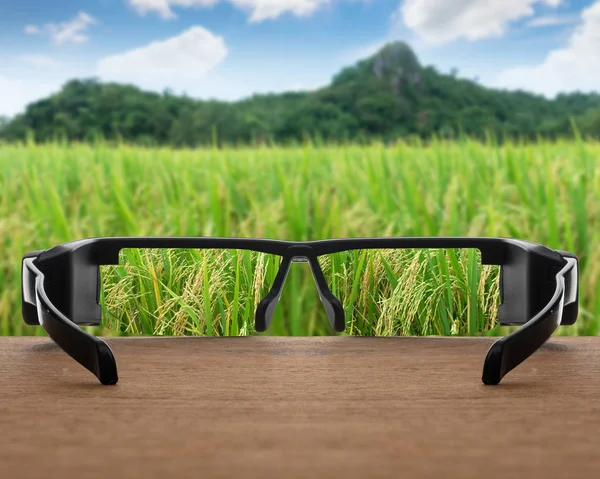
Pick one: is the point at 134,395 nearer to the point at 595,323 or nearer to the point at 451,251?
the point at 451,251

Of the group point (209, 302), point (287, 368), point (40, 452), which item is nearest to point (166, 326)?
point (209, 302)

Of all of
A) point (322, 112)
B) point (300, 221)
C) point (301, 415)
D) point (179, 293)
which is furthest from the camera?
point (322, 112)

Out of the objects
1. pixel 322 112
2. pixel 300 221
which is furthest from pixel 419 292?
pixel 322 112

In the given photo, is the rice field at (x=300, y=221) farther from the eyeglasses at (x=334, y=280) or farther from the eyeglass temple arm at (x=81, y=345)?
the eyeglass temple arm at (x=81, y=345)

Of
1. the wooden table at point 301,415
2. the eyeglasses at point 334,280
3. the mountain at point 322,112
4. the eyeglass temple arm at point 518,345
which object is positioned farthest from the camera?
the mountain at point 322,112

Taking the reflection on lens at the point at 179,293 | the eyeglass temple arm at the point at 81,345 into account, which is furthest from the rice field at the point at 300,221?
the eyeglass temple arm at the point at 81,345

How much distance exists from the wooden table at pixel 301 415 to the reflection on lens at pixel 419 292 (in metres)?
0.06

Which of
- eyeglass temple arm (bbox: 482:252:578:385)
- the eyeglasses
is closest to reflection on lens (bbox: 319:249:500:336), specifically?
the eyeglasses

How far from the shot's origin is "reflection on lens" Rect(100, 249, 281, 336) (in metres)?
0.52

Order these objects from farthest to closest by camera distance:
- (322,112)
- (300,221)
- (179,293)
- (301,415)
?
(322,112), (300,221), (179,293), (301,415)

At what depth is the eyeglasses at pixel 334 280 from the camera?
0.52m

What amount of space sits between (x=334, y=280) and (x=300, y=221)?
1.60 feet

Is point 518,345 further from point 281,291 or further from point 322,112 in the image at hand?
point 322,112

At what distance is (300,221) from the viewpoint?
1.02m
